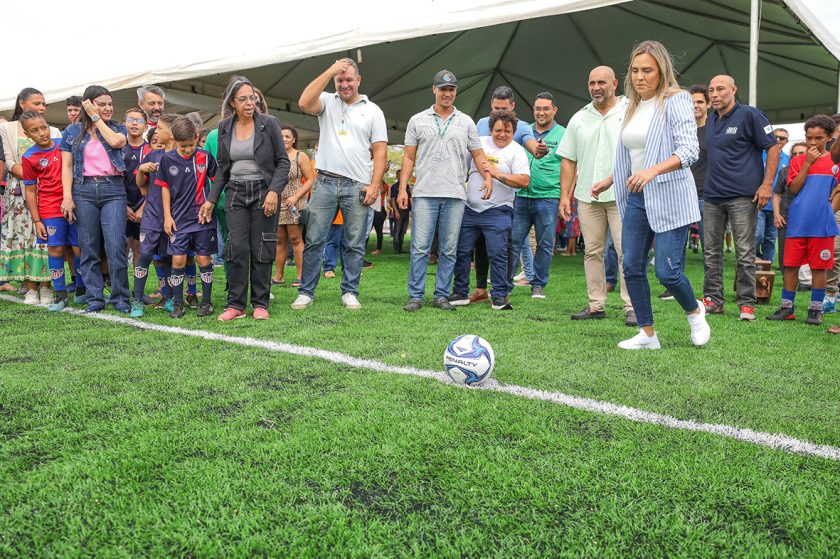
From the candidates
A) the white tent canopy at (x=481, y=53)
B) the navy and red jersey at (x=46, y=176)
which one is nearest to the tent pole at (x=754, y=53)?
the white tent canopy at (x=481, y=53)

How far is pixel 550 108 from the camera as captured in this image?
682 cm

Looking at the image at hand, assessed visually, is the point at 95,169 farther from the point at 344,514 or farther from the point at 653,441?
the point at 653,441

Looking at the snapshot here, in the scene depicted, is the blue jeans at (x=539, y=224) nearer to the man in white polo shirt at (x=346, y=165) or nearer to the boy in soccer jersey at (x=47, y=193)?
the man in white polo shirt at (x=346, y=165)

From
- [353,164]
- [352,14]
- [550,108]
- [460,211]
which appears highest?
[352,14]

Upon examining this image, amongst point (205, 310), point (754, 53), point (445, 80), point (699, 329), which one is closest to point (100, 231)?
point (205, 310)

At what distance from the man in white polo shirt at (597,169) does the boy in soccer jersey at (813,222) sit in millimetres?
1506

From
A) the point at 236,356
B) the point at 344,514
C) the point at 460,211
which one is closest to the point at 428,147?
the point at 460,211

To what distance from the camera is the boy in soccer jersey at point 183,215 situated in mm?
5340

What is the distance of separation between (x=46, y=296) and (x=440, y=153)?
13.1 feet

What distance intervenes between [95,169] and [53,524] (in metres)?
4.21

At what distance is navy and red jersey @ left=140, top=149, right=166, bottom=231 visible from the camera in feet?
17.8

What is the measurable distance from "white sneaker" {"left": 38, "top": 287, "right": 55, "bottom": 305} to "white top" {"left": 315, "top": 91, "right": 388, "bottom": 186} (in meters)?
2.89

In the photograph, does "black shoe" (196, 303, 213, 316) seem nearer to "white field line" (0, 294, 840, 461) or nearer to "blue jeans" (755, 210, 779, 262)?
"white field line" (0, 294, 840, 461)

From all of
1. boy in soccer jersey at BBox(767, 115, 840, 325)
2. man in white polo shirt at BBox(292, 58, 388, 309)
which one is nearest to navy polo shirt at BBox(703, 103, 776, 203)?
boy in soccer jersey at BBox(767, 115, 840, 325)
